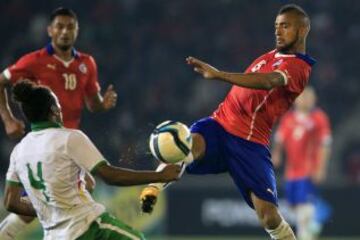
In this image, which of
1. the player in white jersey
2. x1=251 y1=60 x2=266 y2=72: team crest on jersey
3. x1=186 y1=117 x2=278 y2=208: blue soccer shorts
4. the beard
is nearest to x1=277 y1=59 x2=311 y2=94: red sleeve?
x1=251 y1=60 x2=266 y2=72: team crest on jersey

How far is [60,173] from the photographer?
5.44 metres

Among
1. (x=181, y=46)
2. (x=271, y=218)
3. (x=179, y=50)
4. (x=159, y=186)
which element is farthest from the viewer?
(x=181, y=46)

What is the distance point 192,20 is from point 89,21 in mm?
2036

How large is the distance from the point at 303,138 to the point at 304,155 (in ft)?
0.81

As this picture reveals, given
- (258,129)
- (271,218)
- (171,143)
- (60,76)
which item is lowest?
(271,218)

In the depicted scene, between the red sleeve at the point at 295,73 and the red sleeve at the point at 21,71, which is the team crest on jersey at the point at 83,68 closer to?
the red sleeve at the point at 21,71

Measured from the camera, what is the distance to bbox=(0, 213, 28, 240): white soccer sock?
6898mm

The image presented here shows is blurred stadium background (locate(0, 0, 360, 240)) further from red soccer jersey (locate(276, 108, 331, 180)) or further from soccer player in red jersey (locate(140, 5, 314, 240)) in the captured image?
soccer player in red jersey (locate(140, 5, 314, 240))

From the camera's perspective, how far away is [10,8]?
18.3 m

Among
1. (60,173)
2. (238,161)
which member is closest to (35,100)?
(60,173)

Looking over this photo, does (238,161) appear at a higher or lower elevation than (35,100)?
lower

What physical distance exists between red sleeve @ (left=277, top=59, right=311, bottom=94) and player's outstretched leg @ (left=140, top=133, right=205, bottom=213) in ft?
2.55

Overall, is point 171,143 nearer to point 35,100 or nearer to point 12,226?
point 35,100

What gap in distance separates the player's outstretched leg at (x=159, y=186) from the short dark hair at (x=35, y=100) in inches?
41.2
